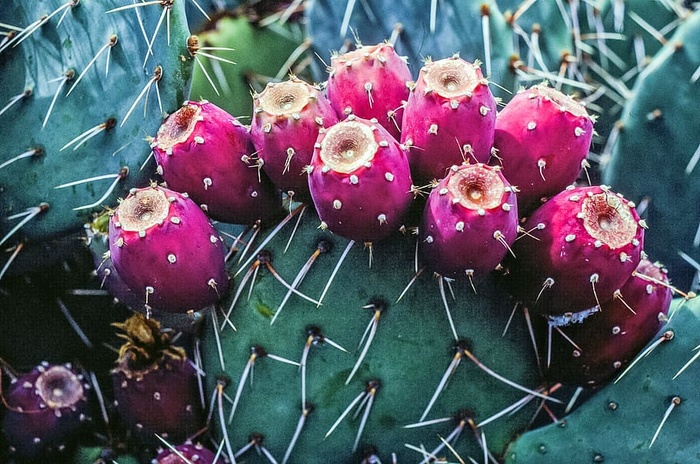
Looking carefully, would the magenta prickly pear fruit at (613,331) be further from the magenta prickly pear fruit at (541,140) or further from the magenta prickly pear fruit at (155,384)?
the magenta prickly pear fruit at (155,384)

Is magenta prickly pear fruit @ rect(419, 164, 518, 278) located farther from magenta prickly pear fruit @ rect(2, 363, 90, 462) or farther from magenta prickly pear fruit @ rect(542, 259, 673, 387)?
magenta prickly pear fruit @ rect(2, 363, 90, 462)

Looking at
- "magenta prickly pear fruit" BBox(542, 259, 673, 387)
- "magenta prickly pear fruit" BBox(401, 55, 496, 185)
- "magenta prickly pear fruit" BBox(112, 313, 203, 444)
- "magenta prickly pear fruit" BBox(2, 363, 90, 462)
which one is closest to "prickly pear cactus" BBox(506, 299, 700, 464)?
"magenta prickly pear fruit" BBox(542, 259, 673, 387)

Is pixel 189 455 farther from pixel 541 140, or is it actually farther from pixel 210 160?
pixel 541 140

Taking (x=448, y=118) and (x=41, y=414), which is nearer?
(x=448, y=118)

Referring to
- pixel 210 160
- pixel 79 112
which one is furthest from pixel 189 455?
pixel 79 112

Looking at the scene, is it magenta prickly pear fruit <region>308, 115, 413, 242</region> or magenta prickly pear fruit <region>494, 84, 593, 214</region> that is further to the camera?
magenta prickly pear fruit <region>494, 84, 593, 214</region>

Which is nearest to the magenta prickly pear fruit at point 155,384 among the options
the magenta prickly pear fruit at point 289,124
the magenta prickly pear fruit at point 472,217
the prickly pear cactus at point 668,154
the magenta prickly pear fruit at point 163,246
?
the magenta prickly pear fruit at point 163,246
